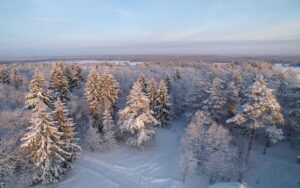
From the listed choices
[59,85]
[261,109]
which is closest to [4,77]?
[59,85]

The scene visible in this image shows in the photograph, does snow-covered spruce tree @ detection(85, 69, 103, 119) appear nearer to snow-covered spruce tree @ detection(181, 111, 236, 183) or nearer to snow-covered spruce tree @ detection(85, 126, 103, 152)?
snow-covered spruce tree @ detection(85, 126, 103, 152)

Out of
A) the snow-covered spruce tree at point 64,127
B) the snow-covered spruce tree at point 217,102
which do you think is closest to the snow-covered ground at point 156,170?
the snow-covered spruce tree at point 64,127

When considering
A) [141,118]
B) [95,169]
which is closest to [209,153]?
[141,118]

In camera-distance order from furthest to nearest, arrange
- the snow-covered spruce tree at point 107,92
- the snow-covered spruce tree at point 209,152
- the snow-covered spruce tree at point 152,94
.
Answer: the snow-covered spruce tree at point 152,94 < the snow-covered spruce tree at point 107,92 < the snow-covered spruce tree at point 209,152

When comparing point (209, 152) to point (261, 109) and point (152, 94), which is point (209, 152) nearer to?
point (261, 109)

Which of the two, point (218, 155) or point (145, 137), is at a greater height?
point (218, 155)

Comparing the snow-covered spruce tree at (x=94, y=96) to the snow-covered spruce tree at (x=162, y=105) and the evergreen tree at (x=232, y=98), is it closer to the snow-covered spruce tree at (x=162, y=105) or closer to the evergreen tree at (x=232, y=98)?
the snow-covered spruce tree at (x=162, y=105)
